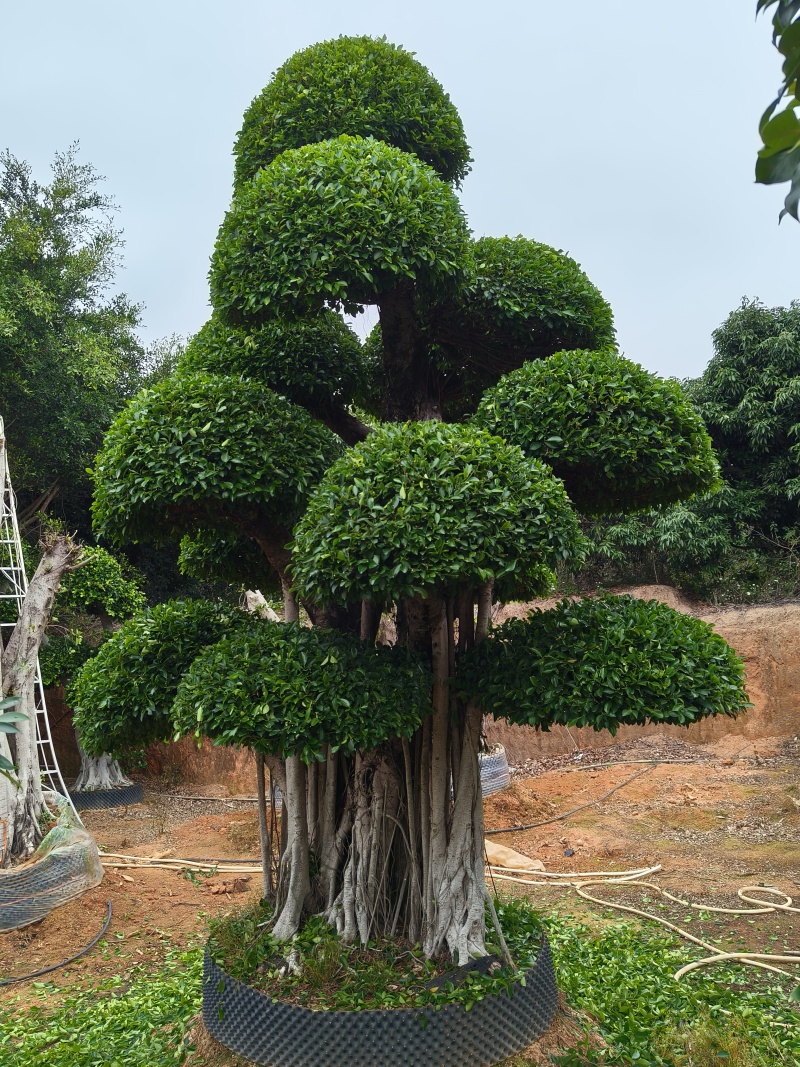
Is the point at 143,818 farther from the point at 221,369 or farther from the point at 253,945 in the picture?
the point at 221,369

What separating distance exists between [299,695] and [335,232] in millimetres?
1877

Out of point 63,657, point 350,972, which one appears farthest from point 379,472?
point 63,657

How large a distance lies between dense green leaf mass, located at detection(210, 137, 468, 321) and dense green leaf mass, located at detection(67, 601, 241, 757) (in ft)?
4.95

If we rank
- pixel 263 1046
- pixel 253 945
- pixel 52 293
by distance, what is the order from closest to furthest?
1. pixel 263 1046
2. pixel 253 945
3. pixel 52 293

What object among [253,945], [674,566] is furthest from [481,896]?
[674,566]

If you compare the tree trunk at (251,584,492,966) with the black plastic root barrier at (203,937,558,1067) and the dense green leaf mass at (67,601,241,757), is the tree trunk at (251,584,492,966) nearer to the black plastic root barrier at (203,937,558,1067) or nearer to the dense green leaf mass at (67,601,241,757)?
the black plastic root barrier at (203,937,558,1067)

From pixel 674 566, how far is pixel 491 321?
31.9 ft

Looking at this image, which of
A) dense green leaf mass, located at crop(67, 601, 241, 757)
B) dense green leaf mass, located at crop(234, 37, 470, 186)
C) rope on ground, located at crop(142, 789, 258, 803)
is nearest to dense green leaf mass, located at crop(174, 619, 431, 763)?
dense green leaf mass, located at crop(67, 601, 241, 757)

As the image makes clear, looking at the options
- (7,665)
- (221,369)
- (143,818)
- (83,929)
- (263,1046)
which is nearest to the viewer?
(263,1046)

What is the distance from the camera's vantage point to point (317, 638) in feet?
12.2

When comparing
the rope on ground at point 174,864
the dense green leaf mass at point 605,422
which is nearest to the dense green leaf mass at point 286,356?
the dense green leaf mass at point 605,422

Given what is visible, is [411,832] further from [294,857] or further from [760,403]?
[760,403]

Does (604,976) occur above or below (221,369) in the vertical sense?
below

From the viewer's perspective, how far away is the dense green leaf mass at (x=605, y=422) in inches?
138
